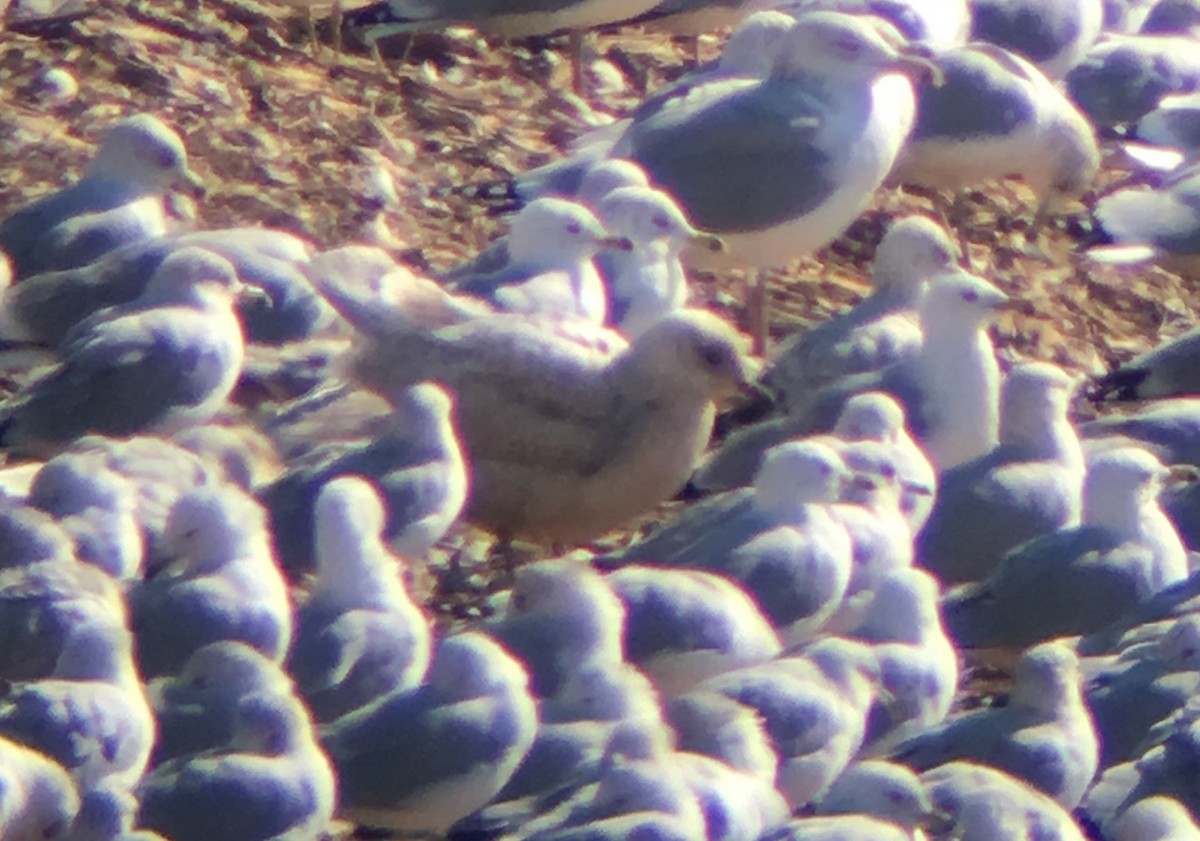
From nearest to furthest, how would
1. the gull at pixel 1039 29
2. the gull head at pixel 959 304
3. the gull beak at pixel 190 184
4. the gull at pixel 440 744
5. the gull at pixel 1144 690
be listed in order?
the gull at pixel 440 744
the gull at pixel 1144 690
the gull head at pixel 959 304
the gull beak at pixel 190 184
the gull at pixel 1039 29

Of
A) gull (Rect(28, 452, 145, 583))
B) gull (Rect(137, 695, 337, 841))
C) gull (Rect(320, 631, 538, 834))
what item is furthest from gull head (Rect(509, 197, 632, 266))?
gull (Rect(137, 695, 337, 841))

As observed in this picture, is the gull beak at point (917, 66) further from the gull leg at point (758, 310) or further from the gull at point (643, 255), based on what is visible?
the gull at point (643, 255)

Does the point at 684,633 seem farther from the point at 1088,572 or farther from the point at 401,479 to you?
the point at 1088,572

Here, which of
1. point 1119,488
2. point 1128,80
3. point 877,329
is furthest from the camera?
point 1128,80

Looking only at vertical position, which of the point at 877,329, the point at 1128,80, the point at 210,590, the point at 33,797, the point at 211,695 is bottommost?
the point at 1128,80

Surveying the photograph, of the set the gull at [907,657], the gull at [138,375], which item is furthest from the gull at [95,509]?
the gull at [907,657]

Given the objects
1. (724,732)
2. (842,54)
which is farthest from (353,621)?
(842,54)
